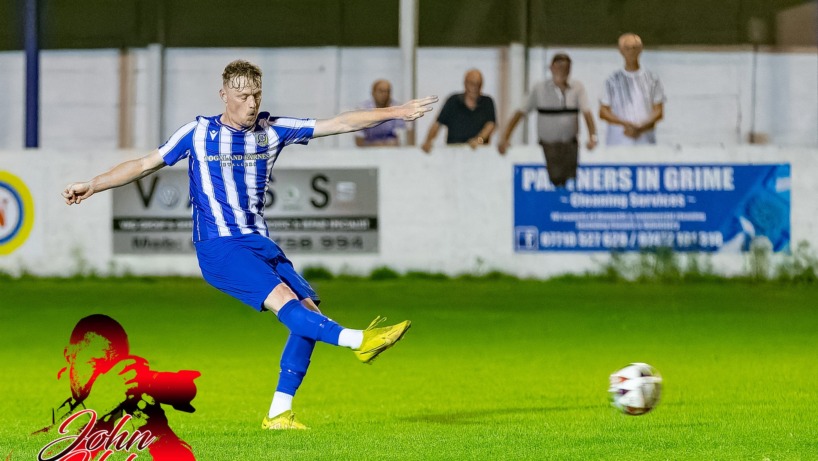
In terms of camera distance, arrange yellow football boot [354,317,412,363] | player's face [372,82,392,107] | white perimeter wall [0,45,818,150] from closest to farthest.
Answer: yellow football boot [354,317,412,363], player's face [372,82,392,107], white perimeter wall [0,45,818,150]

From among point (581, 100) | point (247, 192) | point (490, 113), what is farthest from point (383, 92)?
point (247, 192)

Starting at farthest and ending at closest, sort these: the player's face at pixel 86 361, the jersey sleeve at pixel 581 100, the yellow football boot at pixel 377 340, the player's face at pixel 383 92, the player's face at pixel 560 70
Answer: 1. the player's face at pixel 383 92
2. the jersey sleeve at pixel 581 100
3. the player's face at pixel 560 70
4. the yellow football boot at pixel 377 340
5. the player's face at pixel 86 361

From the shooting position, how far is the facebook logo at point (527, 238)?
17625mm

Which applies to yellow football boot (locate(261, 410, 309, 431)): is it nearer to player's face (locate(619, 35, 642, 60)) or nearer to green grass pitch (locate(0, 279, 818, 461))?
green grass pitch (locate(0, 279, 818, 461))

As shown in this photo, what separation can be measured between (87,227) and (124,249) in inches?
20.3

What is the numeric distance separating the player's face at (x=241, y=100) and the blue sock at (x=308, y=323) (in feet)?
3.22

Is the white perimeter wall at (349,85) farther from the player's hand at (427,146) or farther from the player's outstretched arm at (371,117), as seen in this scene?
the player's outstretched arm at (371,117)

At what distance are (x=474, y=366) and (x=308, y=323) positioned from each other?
13.1 ft

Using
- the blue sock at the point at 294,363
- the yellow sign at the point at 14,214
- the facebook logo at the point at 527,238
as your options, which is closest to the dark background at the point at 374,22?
the yellow sign at the point at 14,214

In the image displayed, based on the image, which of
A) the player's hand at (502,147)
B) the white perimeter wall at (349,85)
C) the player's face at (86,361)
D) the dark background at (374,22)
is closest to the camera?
the player's face at (86,361)

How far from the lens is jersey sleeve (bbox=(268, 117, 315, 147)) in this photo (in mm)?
8148

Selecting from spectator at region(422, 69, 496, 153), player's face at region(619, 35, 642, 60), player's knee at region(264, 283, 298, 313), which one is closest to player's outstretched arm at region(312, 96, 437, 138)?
player's knee at region(264, 283, 298, 313)

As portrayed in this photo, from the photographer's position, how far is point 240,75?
7.80 m

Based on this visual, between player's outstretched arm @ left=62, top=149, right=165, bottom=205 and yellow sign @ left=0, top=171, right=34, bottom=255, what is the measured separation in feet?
34.7
